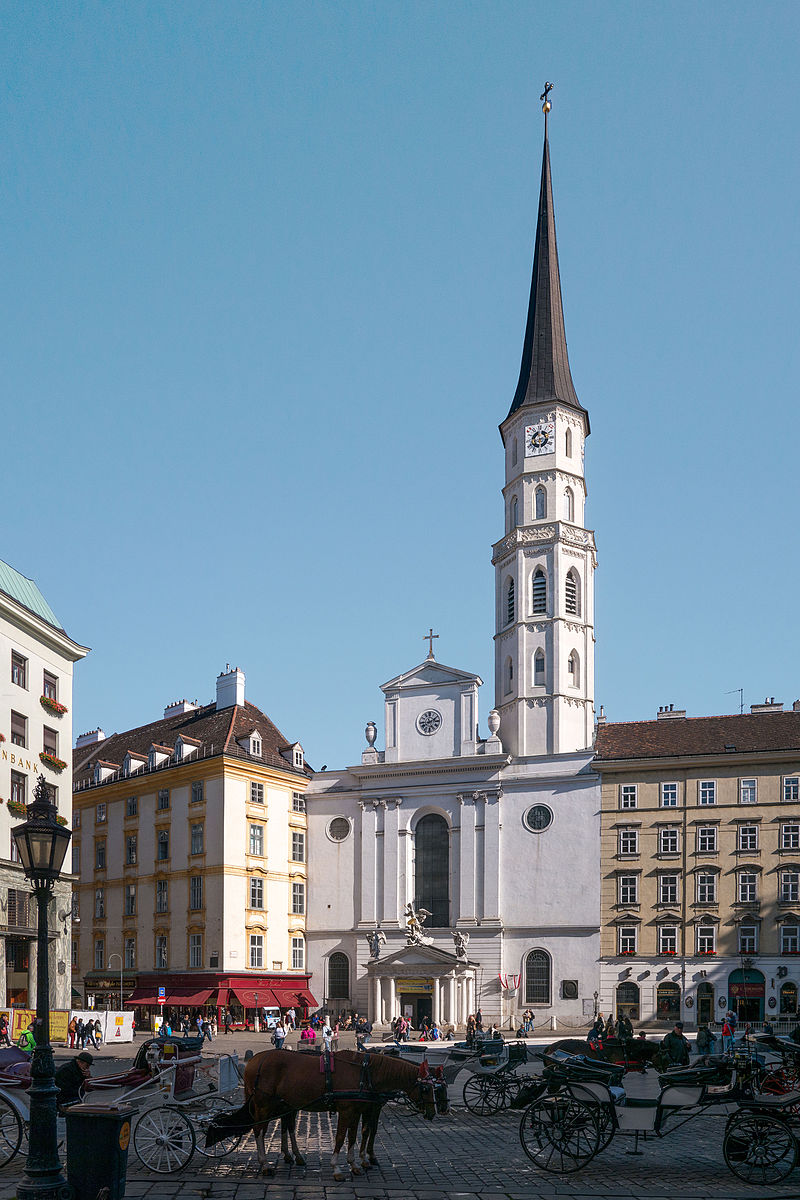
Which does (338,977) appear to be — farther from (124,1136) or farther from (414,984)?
(124,1136)

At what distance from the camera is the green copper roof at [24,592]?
142 ft

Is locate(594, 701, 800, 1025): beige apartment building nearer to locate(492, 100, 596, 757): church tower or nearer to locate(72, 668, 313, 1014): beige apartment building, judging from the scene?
locate(492, 100, 596, 757): church tower

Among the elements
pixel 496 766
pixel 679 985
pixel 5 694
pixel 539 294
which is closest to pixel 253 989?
pixel 496 766

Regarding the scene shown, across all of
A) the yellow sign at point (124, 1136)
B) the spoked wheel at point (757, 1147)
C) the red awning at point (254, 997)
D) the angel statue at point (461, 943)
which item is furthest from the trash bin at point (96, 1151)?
the angel statue at point (461, 943)

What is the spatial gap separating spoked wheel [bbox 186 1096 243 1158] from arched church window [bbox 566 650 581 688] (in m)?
51.7

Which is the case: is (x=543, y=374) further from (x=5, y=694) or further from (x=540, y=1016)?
(x=5, y=694)

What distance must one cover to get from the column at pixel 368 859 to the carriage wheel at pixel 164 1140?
52.7 metres

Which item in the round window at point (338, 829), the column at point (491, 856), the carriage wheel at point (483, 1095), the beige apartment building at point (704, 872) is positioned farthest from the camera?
the round window at point (338, 829)

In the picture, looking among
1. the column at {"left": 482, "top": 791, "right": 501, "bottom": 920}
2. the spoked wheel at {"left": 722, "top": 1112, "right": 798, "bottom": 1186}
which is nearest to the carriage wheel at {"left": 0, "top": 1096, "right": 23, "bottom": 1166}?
the spoked wheel at {"left": 722, "top": 1112, "right": 798, "bottom": 1186}

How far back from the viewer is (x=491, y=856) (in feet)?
218

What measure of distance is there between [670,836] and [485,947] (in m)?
11.2

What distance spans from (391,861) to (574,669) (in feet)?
46.9

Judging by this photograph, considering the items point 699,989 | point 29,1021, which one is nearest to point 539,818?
point 699,989

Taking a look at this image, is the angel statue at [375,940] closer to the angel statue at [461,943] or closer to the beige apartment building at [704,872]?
the angel statue at [461,943]
